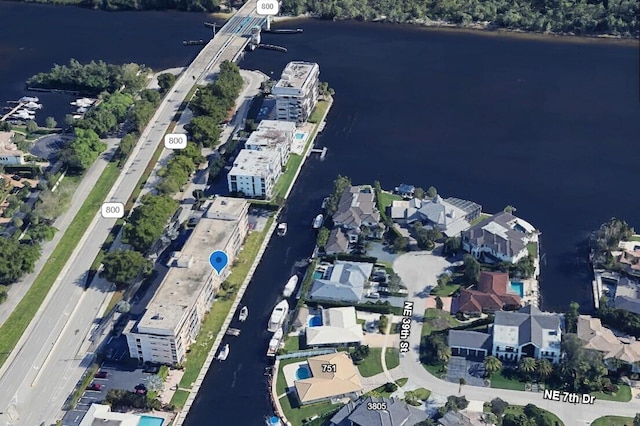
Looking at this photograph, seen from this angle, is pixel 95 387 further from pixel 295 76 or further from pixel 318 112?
pixel 318 112

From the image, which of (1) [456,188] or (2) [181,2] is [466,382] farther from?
(2) [181,2]

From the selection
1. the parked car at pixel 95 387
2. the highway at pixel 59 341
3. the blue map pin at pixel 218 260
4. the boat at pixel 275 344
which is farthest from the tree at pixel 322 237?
the parked car at pixel 95 387

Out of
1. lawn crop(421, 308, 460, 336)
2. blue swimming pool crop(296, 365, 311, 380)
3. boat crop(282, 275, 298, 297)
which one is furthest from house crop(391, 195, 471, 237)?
blue swimming pool crop(296, 365, 311, 380)

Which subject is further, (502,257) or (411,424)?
(502,257)

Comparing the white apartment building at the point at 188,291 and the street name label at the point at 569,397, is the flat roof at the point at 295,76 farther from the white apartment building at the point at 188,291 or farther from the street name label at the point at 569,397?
the street name label at the point at 569,397

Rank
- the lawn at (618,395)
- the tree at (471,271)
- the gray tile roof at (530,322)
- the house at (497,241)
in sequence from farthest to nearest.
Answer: the house at (497,241) → the tree at (471,271) → the gray tile roof at (530,322) → the lawn at (618,395)

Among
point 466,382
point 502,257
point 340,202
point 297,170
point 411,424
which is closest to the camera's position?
point 411,424

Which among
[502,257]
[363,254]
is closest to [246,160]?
[363,254]

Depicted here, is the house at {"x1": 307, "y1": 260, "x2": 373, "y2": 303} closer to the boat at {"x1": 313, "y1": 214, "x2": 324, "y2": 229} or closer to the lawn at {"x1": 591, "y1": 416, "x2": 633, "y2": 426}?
the boat at {"x1": 313, "y1": 214, "x2": 324, "y2": 229}
